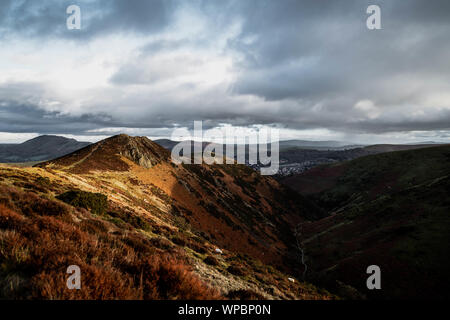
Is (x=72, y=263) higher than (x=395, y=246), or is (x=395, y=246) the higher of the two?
(x=72, y=263)

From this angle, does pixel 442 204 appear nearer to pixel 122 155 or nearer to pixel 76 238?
pixel 76 238

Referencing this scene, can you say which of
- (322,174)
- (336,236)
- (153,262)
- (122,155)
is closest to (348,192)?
(322,174)

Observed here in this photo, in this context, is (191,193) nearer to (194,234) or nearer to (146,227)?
(194,234)

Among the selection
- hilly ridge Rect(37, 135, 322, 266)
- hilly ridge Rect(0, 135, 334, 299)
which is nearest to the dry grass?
hilly ridge Rect(0, 135, 334, 299)

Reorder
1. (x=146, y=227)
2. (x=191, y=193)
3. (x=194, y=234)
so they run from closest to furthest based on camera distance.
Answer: (x=146, y=227) < (x=194, y=234) < (x=191, y=193)

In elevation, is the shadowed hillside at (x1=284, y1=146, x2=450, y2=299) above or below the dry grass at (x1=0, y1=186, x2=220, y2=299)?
below

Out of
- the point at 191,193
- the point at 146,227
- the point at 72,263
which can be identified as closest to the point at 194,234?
the point at 146,227

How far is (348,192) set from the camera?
364ft

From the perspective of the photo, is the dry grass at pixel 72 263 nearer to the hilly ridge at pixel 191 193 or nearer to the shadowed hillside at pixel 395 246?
the hilly ridge at pixel 191 193

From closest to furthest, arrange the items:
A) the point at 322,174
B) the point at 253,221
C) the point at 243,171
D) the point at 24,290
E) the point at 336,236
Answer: the point at 24,290, the point at 336,236, the point at 253,221, the point at 243,171, the point at 322,174

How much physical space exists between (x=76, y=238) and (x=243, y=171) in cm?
8537

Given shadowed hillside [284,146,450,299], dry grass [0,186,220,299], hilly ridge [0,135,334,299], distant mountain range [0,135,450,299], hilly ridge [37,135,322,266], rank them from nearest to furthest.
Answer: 1. dry grass [0,186,220,299]
2. hilly ridge [0,135,334,299]
3. distant mountain range [0,135,450,299]
4. shadowed hillside [284,146,450,299]
5. hilly ridge [37,135,322,266]

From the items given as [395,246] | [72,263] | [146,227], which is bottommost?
[395,246]

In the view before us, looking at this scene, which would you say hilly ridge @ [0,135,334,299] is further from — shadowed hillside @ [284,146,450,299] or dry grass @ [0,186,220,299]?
shadowed hillside @ [284,146,450,299]
